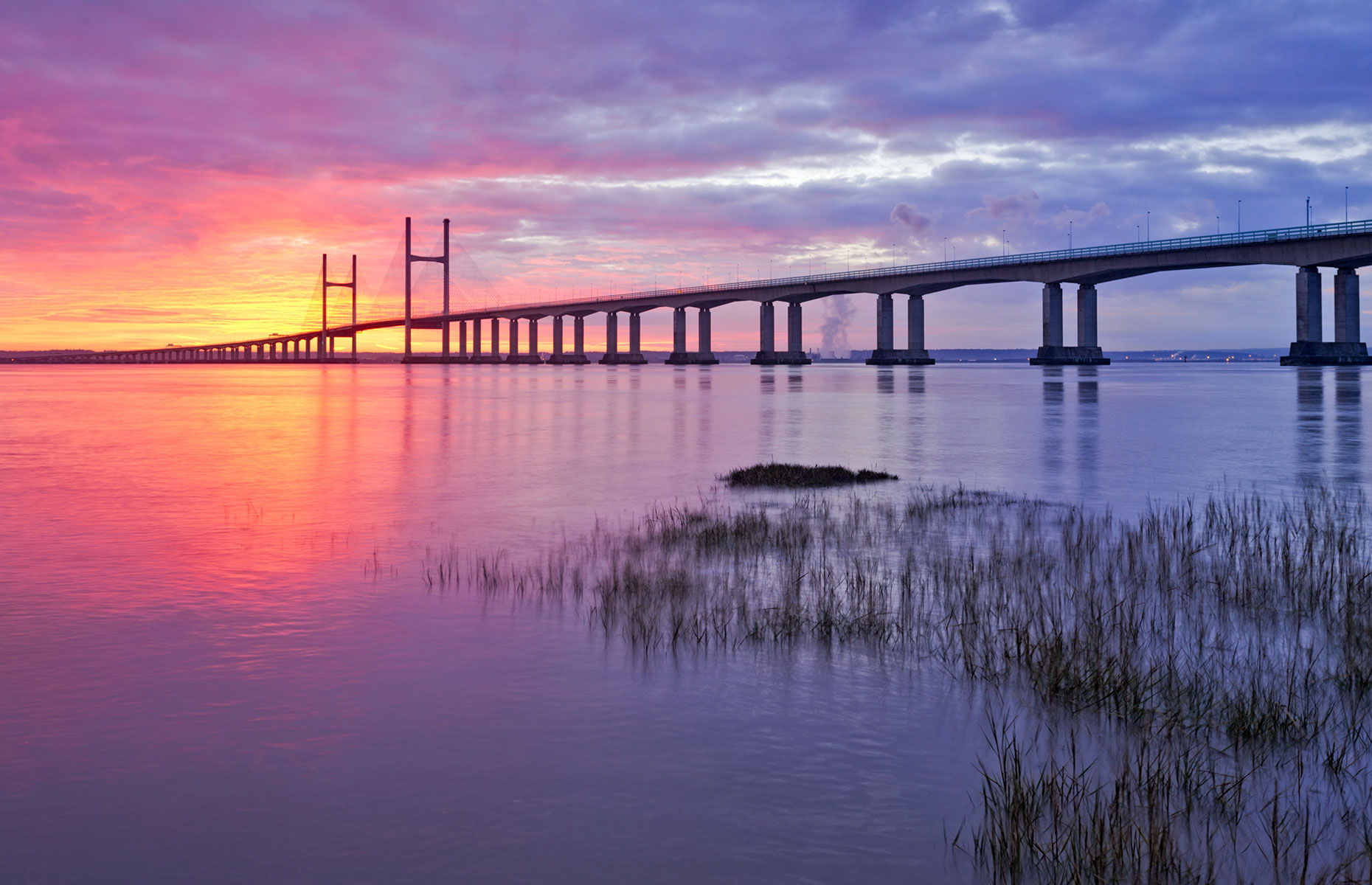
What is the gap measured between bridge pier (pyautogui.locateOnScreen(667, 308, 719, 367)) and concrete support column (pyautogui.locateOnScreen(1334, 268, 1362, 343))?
8558cm

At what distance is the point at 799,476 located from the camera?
786 inches

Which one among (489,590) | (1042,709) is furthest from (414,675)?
(1042,709)

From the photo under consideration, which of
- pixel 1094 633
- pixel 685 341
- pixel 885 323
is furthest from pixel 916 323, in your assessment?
pixel 1094 633

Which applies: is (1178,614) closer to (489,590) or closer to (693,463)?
(489,590)

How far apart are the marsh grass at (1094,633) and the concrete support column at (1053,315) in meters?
109

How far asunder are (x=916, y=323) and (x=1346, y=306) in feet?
163

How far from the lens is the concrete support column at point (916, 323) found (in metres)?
134

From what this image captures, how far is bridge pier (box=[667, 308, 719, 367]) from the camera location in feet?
530

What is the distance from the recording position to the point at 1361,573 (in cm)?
993

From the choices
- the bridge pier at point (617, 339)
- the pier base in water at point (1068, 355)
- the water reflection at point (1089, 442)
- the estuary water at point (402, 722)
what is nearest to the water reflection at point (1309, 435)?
the estuary water at point (402, 722)

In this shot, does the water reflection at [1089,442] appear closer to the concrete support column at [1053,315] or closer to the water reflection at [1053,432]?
the water reflection at [1053,432]

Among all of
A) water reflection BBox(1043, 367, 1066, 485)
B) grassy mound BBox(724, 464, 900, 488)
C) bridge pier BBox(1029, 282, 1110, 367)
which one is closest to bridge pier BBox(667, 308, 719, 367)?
bridge pier BBox(1029, 282, 1110, 367)

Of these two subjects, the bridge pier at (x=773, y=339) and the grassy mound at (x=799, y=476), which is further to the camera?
the bridge pier at (x=773, y=339)

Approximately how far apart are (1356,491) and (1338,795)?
14.9m
